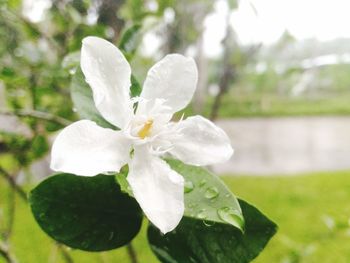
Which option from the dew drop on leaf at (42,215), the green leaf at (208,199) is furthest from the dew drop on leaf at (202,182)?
the dew drop on leaf at (42,215)

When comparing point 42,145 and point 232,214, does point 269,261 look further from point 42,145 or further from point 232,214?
point 232,214

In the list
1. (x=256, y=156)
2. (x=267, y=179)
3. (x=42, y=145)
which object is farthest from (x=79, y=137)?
(x=256, y=156)

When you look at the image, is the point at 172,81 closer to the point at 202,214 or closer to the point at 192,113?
the point at 202,214

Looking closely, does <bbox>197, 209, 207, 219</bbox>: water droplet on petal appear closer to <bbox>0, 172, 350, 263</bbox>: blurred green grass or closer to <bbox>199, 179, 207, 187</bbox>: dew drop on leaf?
<bbox>199, 179, 207, 187</bbox>: dew drop on leaf

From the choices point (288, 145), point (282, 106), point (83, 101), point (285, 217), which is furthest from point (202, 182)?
point (282, 106)

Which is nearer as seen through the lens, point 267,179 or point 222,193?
point 222,193

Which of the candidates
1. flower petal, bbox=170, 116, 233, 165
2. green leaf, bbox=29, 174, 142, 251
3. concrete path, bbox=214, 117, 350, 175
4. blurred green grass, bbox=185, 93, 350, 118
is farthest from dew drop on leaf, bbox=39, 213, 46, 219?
blurred green grass, bbox=185, 93, 350, 118

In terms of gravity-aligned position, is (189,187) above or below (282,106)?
above
